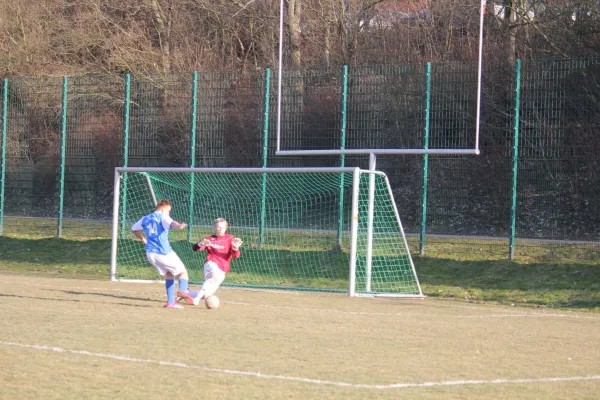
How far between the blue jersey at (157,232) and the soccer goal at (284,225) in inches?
137

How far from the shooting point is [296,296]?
15.1 m

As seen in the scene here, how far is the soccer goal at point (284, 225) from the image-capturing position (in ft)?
54.2

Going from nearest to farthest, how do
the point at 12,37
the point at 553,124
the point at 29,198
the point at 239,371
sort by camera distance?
the point at 239,371
the point at 553,124
the point at 29,198
the point at 12,37

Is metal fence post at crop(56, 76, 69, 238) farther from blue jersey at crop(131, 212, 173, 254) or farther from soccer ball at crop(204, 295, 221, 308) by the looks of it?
soccer ball at crop(204, 295, 221, 308)

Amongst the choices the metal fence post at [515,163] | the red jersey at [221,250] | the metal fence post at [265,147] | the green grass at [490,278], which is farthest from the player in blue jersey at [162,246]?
the metal fence post at [515,163]

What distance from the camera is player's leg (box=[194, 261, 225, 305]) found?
1232 cm

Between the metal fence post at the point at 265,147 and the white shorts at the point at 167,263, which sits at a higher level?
the metal fence post at the point at 265,147

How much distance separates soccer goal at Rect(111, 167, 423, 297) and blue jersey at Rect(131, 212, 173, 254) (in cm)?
348

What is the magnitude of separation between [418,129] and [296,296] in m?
5.88

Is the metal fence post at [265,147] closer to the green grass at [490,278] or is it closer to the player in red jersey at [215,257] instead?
the green grass at [490,278]

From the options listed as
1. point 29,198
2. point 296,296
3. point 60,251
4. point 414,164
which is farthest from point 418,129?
point 29,198

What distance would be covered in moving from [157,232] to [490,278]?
21.8ft

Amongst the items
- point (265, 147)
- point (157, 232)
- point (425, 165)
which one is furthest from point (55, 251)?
point (157, 232)

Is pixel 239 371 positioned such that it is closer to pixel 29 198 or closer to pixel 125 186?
pixel 125 186
